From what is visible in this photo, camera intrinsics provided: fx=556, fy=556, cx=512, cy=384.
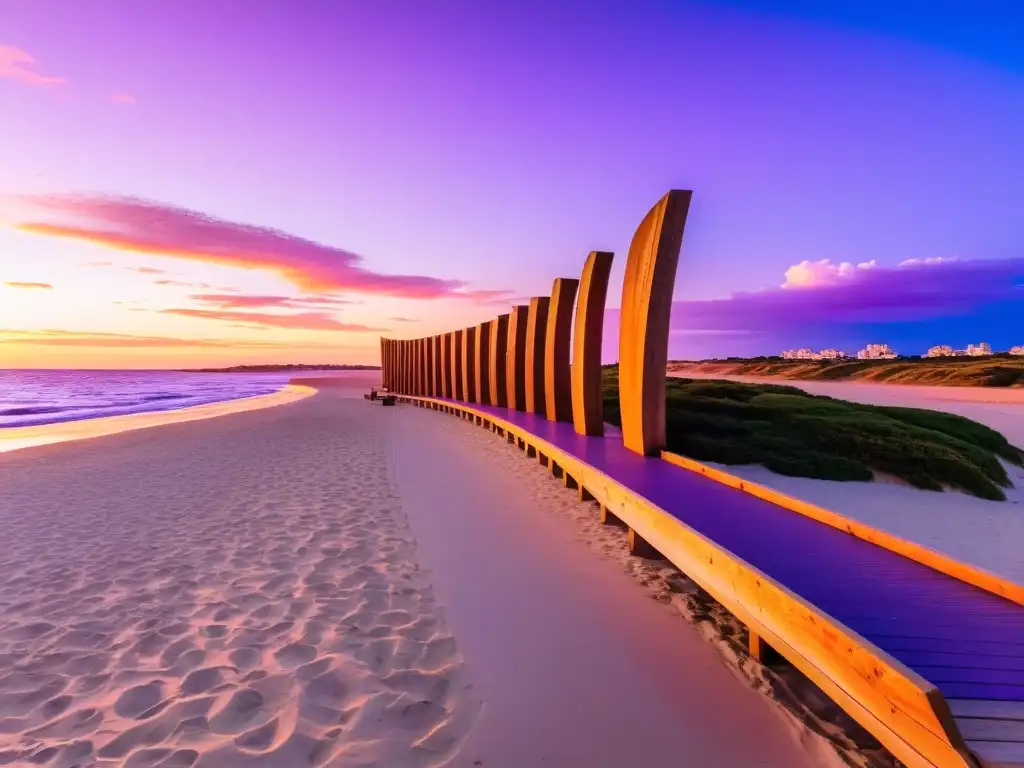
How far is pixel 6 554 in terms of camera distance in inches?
202

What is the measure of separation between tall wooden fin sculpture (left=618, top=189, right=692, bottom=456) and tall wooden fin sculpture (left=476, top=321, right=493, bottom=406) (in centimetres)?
865

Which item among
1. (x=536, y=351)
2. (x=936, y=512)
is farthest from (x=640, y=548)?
(x=536, y=351)

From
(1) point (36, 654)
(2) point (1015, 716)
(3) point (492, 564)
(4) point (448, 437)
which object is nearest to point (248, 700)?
(1) point (36, 654)

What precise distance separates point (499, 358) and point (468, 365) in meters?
3.28

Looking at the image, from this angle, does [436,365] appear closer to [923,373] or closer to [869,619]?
[869,619]

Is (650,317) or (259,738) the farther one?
(650,317)

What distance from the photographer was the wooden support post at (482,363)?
1631cm

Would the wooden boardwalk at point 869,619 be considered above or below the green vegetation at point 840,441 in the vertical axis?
above

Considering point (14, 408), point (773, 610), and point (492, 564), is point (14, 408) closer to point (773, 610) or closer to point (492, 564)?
point (492, 564)

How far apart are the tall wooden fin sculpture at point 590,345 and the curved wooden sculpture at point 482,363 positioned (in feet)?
21.7

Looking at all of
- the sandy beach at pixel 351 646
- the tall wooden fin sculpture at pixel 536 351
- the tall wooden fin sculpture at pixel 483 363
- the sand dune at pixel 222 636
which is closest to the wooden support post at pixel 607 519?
the sandy beach at pixel 351 646

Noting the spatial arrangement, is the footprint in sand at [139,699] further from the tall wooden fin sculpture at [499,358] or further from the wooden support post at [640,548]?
the tall wooden fin sculpture at [499,358]

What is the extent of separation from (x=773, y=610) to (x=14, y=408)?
37729 millimetres

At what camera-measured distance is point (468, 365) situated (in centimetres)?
1836
